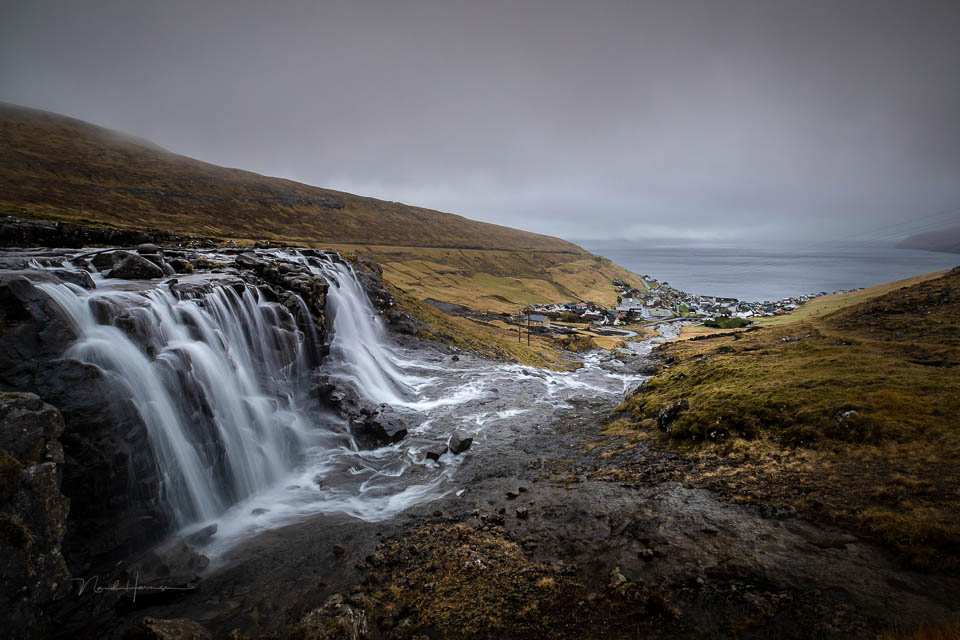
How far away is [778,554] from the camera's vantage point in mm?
7562

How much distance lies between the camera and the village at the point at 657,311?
284 feet

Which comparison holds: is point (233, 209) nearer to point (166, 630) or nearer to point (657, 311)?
point (657, 311)

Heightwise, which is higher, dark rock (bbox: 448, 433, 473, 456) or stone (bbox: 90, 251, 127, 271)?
stone (bbox: 90, 251, 127, 271)

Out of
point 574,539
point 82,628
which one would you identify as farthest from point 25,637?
point 574,539

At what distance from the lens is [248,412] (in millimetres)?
16266

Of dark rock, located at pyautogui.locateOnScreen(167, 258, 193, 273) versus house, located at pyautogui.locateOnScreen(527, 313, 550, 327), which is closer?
dark rock, located at pyautogui.locateOnScreen(167, 258, 193, 273)

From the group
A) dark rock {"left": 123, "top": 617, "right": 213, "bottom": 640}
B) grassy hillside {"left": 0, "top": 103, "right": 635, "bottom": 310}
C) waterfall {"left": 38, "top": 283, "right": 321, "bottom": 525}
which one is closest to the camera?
dark rock {"left": 123, "top": 617, "right": 213, "bottom": 640}

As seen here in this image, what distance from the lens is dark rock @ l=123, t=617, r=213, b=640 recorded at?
6383 millimetres

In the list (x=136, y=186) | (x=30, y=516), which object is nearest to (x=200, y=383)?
(x=30, y=516)

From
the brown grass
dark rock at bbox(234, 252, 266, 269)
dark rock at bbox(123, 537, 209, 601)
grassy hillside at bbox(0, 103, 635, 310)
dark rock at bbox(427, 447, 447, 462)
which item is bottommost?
dark rock at bbox(427, 447, 447, 462)

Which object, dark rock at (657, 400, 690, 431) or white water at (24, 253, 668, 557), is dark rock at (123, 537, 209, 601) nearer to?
white water at (24, 253, 668, 557)

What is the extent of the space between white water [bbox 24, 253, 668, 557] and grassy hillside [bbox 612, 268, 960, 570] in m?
8.65

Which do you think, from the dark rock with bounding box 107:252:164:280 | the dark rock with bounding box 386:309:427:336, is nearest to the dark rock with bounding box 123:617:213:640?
the dark rock with bounding box 107:252:164:280

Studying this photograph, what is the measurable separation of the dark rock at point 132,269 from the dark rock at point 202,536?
13664 mm
